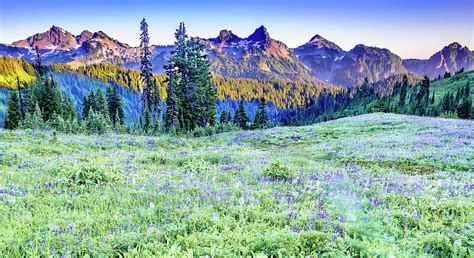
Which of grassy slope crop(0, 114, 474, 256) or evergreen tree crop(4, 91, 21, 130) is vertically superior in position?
grassy slope crop(0, 114, 474, 256)

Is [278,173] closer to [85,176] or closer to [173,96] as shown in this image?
[85,176]

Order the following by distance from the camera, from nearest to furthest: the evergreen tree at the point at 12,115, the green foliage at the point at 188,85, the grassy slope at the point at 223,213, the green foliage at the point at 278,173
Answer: the grassy slope at the point at 223,213 → the green foliage at the point at 278,173 → the green foliage at the point at 188,85 → the evergreen tree at the point at 12,115

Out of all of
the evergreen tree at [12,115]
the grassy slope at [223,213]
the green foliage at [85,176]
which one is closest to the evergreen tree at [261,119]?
the evergreen tree at [12,115]

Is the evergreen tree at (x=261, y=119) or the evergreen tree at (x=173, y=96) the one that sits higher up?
the evergreen tree at (x=173, y=96)

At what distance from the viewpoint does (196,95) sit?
5056cm

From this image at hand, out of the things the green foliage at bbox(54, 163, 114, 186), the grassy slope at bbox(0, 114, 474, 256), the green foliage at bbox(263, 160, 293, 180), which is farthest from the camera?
the green foliage at bbox(263, 160, 293, 180)

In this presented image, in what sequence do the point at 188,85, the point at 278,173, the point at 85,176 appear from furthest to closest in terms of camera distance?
the point at 188,85 < the point at 278,173 < the point at 85,176

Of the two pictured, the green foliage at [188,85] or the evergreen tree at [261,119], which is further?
the evergreen tree at [261,119]

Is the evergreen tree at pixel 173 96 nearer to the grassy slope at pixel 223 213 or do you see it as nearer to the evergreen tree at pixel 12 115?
the grassy slope at pixel 223 213

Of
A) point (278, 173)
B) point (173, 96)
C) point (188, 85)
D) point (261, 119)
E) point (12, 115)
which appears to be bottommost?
point (261, 119)

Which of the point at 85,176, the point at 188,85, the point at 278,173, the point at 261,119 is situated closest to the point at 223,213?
the point at 278,173

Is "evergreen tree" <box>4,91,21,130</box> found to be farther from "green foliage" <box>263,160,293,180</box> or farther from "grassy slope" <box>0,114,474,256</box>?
"green foliage" <box>263,160,293,180</box>

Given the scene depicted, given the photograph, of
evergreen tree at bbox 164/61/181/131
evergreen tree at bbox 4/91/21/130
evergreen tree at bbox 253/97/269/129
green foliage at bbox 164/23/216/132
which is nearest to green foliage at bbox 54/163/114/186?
green foliage at bbox 164/23/216/132

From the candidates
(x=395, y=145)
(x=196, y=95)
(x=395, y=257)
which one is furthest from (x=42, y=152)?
(x=196, y=95)
